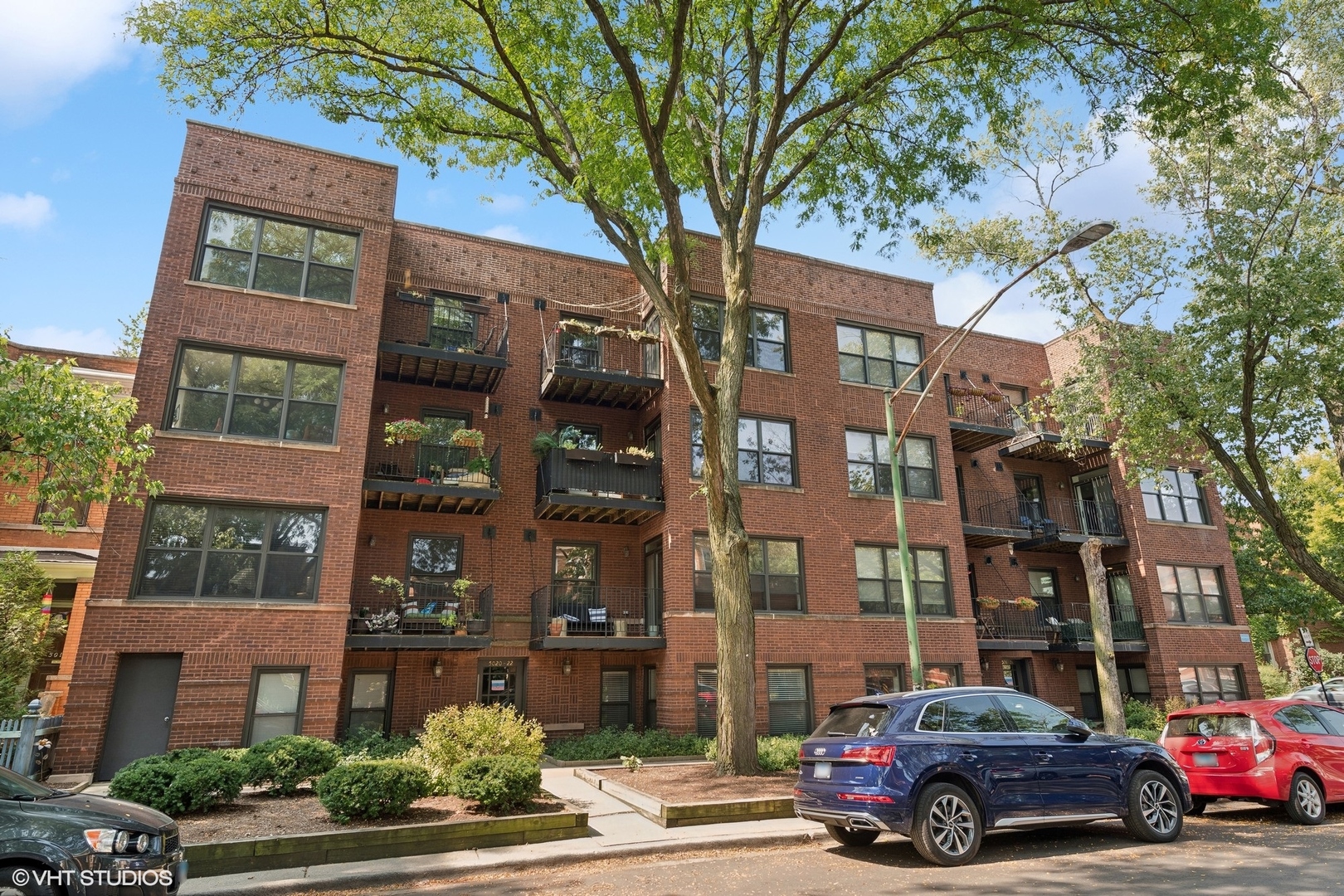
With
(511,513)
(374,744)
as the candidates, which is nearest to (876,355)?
(511,513)

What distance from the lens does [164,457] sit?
576 inches

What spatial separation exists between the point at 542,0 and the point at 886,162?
711cm

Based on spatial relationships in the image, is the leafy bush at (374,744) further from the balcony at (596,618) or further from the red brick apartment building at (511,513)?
the balcony at (596,618)

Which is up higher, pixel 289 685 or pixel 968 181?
pixel 968 181

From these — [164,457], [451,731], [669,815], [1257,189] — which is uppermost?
[1257,189]

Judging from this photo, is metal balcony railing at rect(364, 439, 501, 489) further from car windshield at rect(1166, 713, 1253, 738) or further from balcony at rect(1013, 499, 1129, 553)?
balcony at rect(1013, 499, 1129, 553)

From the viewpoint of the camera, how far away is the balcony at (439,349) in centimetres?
1769

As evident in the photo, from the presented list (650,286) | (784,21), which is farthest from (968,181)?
(650,286)

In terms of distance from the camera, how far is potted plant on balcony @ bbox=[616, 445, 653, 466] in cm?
1805

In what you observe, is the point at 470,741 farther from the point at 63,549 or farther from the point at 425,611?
the point at 63,549

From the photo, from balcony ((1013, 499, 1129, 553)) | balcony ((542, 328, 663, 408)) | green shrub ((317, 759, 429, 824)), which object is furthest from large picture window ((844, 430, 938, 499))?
green shrub ((317, 759, 429, 824))

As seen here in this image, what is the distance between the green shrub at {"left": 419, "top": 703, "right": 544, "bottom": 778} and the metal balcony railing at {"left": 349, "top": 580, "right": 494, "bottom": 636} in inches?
198

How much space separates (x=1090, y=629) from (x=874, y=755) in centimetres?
1858

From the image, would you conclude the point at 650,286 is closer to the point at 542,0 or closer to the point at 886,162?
the point at 542,0
